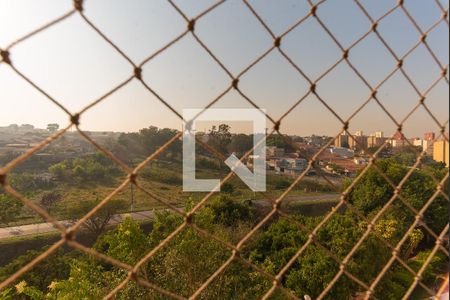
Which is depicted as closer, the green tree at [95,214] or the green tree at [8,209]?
the green tree at [95,214]

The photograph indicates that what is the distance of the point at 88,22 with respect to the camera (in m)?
0.44

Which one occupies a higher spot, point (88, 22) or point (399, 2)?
point (399, 2)

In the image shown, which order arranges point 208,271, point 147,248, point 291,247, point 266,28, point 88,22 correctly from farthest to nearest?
point 291,247 < point 147,248 < point 208,271 < point 266,28 < point 88,22

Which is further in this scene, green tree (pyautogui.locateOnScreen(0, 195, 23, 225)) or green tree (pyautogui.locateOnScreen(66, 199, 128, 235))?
green tree (pyautogui.locateOnScreen(0, 195, 23, 225))

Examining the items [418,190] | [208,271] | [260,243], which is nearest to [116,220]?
[260,243]

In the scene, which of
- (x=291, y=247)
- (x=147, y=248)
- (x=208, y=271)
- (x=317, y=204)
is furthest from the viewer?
(x=317, y=204)

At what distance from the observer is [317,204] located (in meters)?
12.4

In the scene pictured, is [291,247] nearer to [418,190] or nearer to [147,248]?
[147,248]

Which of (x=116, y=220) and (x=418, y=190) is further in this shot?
(x=116, y=220)

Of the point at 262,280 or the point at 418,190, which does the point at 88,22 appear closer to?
the point at 262,280

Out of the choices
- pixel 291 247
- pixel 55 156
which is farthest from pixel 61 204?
pixel 291 247

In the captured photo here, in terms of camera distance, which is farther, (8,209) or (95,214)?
(8,209)

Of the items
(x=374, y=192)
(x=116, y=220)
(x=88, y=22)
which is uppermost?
(x=88, y=22)

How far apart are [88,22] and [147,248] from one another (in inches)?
204
